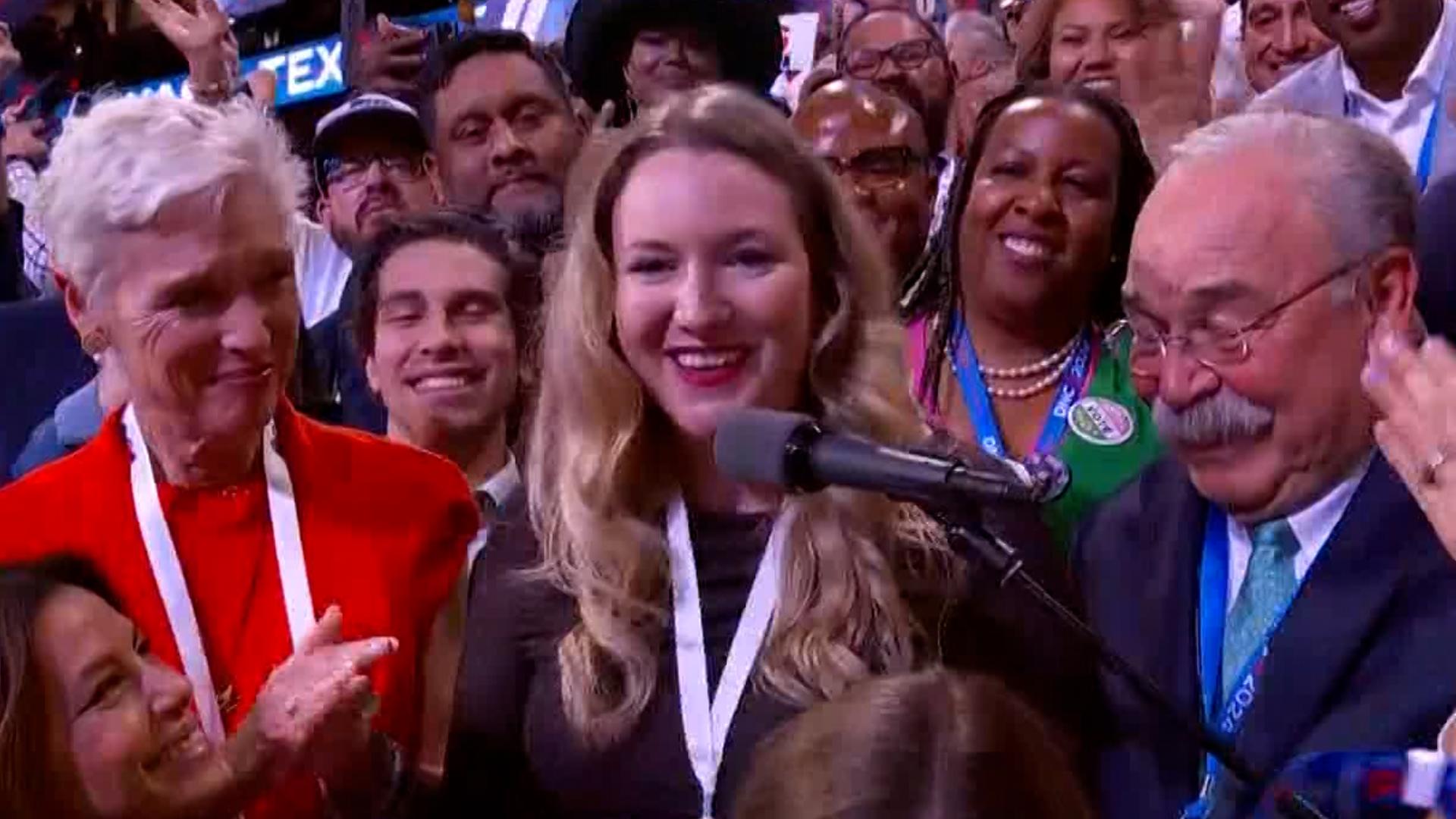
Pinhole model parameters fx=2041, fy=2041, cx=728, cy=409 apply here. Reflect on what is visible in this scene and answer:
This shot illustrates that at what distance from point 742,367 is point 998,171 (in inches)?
38.0

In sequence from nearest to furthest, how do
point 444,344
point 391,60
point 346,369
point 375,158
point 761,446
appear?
point 761,446, point 444,344, point 346,369, point 375,158, point 391,60

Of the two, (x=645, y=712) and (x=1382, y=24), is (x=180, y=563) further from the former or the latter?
(x=1382, y=24)

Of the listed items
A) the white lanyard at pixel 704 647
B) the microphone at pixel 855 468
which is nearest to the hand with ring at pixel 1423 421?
the microphone at pixel 855 468

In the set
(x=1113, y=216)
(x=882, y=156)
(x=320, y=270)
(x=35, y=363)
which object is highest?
(x=1113, y=216)

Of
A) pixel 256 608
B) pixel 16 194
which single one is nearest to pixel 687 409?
pixel 256 608

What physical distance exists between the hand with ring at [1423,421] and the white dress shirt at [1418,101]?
1.80 m

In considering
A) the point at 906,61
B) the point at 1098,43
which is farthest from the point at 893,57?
the point at 1098,43

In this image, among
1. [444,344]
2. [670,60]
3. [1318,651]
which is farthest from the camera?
[670,60]

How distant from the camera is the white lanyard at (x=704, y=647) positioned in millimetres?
2027

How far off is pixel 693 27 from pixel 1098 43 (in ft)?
2.65

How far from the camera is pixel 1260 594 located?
1.94 metres

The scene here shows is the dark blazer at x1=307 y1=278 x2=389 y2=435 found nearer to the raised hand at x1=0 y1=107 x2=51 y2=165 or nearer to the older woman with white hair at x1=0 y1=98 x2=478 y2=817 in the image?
the older woman with white hair at x1=0 y1=98 x2=478 y2=817

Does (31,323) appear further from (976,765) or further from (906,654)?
(976,765)

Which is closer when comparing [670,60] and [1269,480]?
[1269,480]
